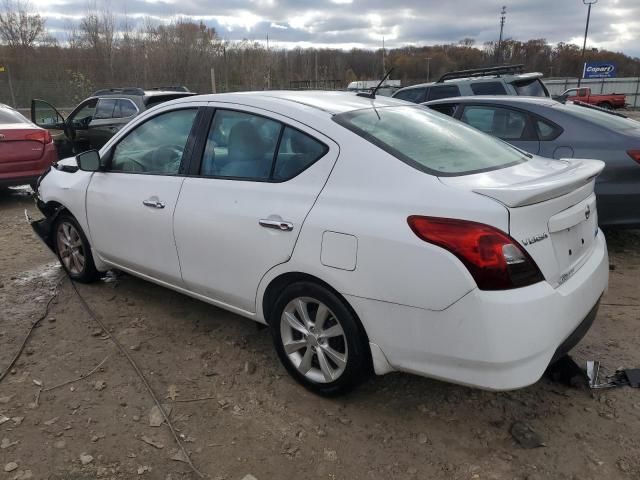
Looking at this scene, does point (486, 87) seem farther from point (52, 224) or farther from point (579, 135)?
point (52, 224)

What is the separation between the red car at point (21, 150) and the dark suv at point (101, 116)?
175 cm

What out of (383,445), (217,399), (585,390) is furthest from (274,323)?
(585,390)

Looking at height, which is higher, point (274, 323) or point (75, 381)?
point (274, 323)

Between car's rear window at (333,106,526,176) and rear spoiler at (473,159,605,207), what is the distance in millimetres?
291

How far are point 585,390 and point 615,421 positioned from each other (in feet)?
0.88

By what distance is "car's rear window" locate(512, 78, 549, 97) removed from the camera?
29.4 feet

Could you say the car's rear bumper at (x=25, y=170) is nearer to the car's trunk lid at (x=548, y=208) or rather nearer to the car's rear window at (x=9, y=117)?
the car's rear window at (x=9, y=117)

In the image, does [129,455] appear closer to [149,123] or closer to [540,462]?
[540,462]

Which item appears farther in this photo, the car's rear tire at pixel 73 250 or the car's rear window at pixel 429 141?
the car's rear tire at pixel 73 250

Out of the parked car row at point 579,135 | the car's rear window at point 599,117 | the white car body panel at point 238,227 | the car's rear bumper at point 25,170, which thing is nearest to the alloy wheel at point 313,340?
the white car body panel at point 238,227

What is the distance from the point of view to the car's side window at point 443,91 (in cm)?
946

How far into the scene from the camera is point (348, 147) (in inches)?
Result: 105

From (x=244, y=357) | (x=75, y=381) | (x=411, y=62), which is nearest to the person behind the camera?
(x=75, y=381)

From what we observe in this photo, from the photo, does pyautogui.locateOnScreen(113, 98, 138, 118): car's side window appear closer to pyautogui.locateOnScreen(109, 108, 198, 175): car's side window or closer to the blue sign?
pyautogui.locateOnScreen(109, 108, 198, 175): car's side window
